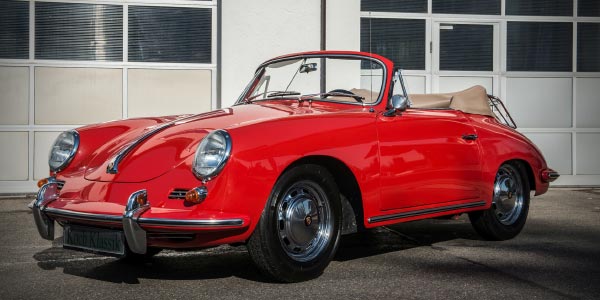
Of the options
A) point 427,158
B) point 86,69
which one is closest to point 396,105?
point 427,158

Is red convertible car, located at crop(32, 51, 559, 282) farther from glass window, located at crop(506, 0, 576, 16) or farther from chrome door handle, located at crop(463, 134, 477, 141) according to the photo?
glass window, located at crop(506, 0, 576, 16)

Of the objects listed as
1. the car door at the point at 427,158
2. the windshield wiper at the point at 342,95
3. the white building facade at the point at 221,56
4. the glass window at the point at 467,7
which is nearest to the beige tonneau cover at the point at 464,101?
the car door at the point at 427,158

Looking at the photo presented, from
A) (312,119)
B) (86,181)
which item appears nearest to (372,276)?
(312,119)

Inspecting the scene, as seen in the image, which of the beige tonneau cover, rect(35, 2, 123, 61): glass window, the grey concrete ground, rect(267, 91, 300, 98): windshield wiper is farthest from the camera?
rect(35, 2, 123, 61): glass window

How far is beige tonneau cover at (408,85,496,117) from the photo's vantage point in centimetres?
735

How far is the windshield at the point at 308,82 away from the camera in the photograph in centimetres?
560

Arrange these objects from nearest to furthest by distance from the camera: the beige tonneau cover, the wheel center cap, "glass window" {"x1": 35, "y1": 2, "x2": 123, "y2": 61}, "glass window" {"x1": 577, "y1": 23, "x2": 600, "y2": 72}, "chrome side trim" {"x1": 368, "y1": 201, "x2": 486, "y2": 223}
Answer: the wheel center cap
"chrome side trim" {"x1": 368, "y1": 201, "x2": 486, "y2": 223}
the beige tonneau cover
"glass window" {"x1": 35, "y1": 2, "x2": 123, "y2": 61}
"glass window" {"x1": 577, "y1": 23, "x2": 600, "y2": 72}

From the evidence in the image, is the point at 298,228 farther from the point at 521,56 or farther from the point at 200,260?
the point at 521,56

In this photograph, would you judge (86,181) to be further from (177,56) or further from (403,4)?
(403,4)

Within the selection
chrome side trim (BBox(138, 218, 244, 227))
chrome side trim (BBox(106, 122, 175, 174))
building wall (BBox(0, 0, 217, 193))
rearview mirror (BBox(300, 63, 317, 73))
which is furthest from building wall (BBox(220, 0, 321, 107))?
chrome side trim (BBox(138, 218, 244, 227))

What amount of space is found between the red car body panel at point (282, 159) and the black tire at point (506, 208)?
189 millimetres

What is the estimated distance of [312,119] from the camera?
4.79 m

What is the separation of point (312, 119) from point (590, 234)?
3.11 m

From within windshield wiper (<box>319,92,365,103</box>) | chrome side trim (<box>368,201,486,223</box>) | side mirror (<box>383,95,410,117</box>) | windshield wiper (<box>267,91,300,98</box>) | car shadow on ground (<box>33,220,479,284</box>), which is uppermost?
windshield wiper (<box>267,91,300,98</box>)
